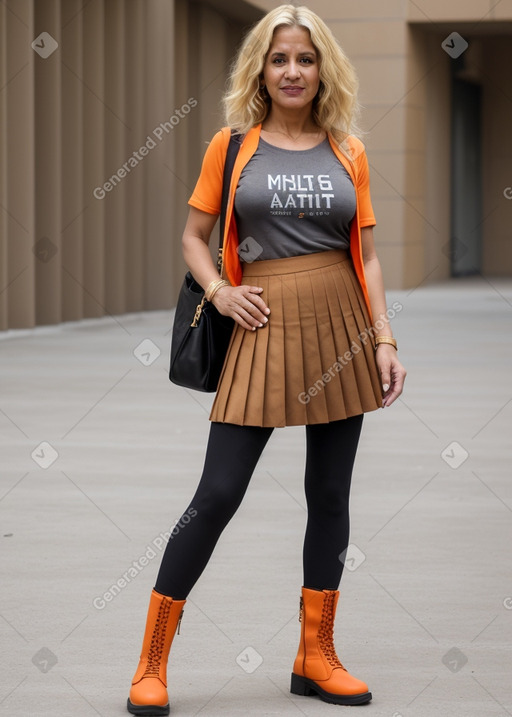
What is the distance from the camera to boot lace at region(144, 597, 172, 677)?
11.4 feet

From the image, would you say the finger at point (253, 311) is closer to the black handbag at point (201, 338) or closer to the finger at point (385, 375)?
the black handbag at point (201, 338)

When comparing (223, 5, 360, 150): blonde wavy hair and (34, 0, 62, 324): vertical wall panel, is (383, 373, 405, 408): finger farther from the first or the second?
(34, 0, 62, 324): vertical wall panel

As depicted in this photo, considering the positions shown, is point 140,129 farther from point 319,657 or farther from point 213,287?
point 319,657

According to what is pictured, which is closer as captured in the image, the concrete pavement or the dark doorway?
the concrete pavement

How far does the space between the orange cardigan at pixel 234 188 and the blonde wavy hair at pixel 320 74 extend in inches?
1.8

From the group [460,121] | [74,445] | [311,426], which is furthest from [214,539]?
[460,121]

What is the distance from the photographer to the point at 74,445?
7766 millimetres

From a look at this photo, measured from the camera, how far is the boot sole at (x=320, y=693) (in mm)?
3578

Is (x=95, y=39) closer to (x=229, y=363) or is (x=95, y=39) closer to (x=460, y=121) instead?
(x=229, y=363)

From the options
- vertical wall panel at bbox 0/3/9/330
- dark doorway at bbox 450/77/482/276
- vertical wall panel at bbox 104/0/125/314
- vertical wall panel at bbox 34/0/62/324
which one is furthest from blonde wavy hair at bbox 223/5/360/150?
dark doorway at bbox 450/77/482/276

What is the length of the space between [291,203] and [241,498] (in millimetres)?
773

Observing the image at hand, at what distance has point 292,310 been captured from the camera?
351 cm

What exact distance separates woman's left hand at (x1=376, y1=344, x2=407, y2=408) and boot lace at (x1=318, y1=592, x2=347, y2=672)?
0.57 m

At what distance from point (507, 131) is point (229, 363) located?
3240 centimetres
